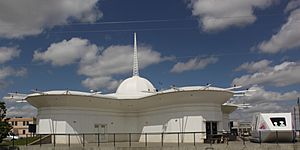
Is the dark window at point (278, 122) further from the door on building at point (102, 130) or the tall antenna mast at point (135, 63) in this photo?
the tall antenna mast at point (135, 63)

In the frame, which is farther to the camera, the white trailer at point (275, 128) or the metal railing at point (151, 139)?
the metal railing at point (151, 139)

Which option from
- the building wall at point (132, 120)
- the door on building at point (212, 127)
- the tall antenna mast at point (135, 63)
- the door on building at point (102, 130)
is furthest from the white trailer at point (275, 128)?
the tall antenna mast at point (135, 63)

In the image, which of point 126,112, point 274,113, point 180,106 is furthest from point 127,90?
point 274,113

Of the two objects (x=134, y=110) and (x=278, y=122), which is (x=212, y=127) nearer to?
(x=278, y=122)

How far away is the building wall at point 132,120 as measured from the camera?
38.4m

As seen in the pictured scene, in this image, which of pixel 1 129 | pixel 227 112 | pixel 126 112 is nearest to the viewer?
pixel 1 129

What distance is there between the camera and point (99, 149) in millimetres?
31188

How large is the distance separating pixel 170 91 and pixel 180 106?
97.9 inches

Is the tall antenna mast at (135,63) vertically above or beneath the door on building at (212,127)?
above

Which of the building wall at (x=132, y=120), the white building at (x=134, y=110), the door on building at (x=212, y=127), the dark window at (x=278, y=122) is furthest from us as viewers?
the door on building at (x=212, y=127)

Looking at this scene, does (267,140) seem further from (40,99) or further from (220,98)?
(40,99)

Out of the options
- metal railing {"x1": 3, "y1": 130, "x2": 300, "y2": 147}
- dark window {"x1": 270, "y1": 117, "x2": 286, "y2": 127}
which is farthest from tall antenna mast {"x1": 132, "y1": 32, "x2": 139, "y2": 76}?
dark window {"x1": 270, "y1": 117, "x2": 286, "y2": 127}

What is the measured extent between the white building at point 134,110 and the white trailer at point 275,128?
19.8 feet

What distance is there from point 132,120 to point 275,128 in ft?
65.0
